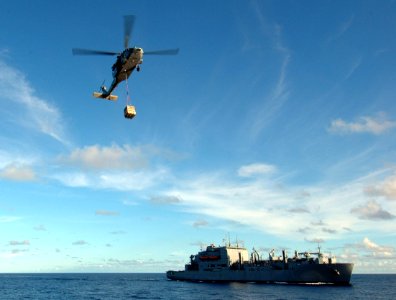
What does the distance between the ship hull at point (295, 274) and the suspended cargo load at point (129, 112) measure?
2806 inches

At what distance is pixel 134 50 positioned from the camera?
3066 cm

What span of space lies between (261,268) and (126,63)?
253 ft

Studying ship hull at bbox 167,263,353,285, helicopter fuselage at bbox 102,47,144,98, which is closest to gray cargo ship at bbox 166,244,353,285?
ship hull at bbox 167,263,353,285

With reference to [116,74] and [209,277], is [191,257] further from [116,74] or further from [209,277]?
[116,74]

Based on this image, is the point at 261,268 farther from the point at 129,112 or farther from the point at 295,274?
the point at 129,112

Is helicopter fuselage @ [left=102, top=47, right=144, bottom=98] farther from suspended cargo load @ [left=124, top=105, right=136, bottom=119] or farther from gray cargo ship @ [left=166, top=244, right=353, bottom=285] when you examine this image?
gray cargo ship @ [left=166, top=244, right=353, bottom=285]

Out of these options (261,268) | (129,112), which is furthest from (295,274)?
(129,112)

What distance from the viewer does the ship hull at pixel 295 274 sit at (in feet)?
290

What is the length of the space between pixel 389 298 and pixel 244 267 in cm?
3393

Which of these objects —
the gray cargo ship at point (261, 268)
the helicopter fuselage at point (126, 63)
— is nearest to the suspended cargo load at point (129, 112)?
the helicopter fuselage at point (126, 63)

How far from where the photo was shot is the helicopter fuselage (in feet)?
101

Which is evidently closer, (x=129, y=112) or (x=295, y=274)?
(x=129, y=112)

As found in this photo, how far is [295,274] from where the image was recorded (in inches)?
3563

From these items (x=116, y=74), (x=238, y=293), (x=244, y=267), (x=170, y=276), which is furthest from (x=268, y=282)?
(x=116, y=74)
